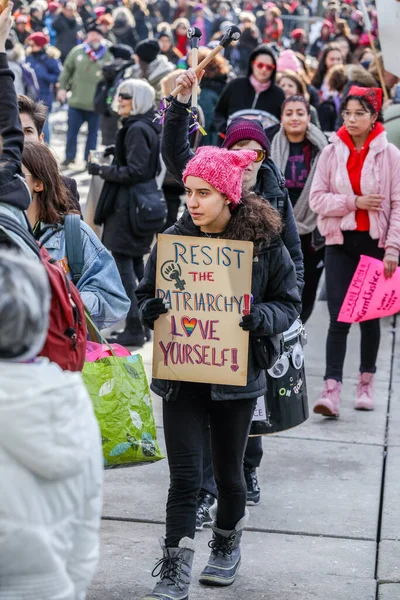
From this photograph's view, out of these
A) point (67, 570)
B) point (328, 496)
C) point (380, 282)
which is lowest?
point (328, 496)

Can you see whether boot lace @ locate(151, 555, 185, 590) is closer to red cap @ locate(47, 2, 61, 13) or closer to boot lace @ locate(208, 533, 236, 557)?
boot lace @ locate(208, 533, 236, 557)

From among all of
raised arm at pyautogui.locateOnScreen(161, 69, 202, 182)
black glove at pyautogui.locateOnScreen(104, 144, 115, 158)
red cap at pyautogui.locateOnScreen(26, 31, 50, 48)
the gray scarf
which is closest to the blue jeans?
red cap at pyautogui.locateOnScreen(26, 31, 50, 48)

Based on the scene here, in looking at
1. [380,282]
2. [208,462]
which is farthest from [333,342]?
[208,462]

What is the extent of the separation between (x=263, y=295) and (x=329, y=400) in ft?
8.50

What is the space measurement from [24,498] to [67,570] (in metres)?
0.26

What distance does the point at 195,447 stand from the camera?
14.6 feet

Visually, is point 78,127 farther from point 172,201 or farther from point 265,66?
point 265,66

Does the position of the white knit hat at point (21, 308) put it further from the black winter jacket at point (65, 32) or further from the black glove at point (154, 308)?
the black winter jacket at point (65, 32)

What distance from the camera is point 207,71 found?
1241 centimetres

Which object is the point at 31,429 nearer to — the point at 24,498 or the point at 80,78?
the point at 24,498

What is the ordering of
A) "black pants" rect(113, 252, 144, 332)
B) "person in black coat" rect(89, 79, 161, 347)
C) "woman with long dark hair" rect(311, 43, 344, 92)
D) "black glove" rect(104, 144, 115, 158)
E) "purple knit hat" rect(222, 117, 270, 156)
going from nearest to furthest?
"purple knit hat" rect(222, 117, 270, 156) < "person in black coat" rect(89, 79, 161, 347) < "black pants" rect(113, 252, 144, 332) < "black glove" rect(104, 144, 115, 158) < "woman with long dark hair" rect(311, 43, 344, 92)

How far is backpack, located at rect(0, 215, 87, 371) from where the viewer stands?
3.48 meters

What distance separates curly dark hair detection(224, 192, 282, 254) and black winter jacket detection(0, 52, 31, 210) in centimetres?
106

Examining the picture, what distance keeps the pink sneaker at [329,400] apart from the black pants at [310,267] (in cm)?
87
